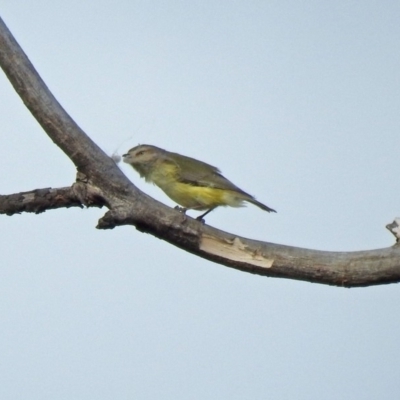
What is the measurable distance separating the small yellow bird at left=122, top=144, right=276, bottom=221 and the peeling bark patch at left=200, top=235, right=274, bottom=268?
2.08m

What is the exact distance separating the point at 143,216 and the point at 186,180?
8.35 feet

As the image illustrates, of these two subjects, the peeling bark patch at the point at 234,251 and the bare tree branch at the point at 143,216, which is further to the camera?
the peeling bark patch at the point at 234,251

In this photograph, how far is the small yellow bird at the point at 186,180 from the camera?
8.13 meters

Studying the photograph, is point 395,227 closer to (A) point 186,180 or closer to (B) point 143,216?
(B) point 143,216

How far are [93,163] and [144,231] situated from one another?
21.1 inches

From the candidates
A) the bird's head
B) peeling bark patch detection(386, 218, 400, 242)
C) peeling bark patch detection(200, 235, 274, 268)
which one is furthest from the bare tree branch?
the bird's head

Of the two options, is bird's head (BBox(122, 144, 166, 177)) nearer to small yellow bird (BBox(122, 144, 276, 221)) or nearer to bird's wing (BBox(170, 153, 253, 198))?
small yellow bird (BBox(122, 144, 276, 221))

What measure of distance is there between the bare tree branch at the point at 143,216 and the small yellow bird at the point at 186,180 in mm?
2101

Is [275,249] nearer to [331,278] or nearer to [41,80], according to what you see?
[331,278]

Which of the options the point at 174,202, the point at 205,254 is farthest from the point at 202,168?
the point at 205,254

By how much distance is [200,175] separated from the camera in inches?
328

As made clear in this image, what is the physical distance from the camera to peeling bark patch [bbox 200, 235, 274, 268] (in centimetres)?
588

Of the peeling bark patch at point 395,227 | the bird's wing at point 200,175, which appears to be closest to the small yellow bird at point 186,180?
the bird's wing at point 200,175

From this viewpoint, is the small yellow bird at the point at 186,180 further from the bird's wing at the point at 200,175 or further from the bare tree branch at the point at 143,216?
the bare tree branch at the point at 143,216
